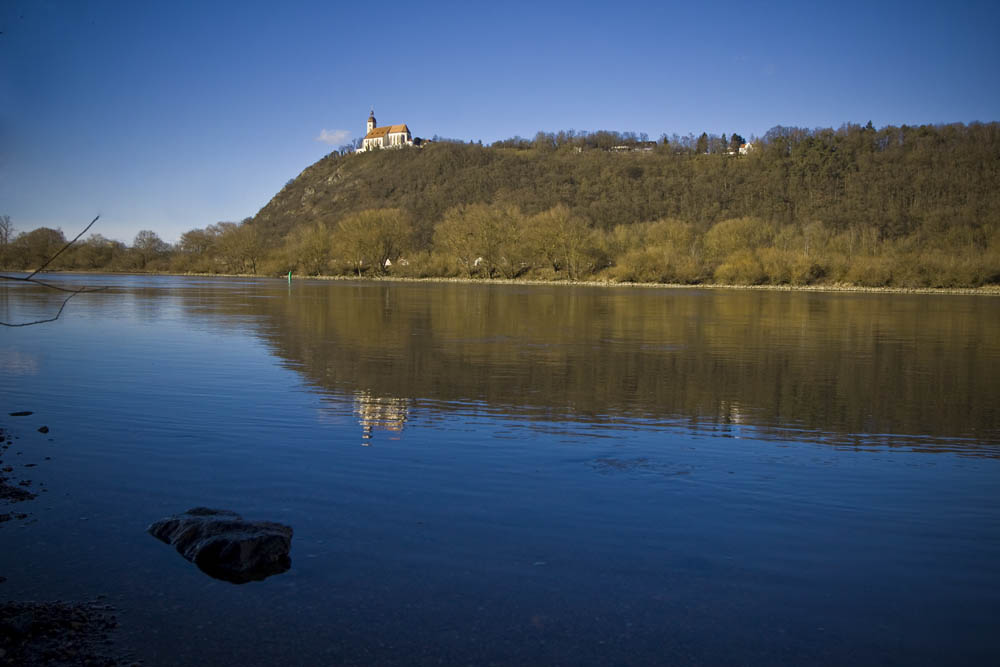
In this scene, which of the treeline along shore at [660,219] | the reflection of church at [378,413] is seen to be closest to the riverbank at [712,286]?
the treeline along shore at [660,219]

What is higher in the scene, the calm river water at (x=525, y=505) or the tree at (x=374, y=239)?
the tree at (x=374, y=239)

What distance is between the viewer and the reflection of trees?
41.1 feet

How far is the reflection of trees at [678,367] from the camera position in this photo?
12523 mm

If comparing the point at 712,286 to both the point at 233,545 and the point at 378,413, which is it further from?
the point at 233,545

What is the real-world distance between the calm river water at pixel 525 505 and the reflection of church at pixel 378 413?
0.25 feet

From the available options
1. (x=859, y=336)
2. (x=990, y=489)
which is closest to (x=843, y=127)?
(x=859, y=336)

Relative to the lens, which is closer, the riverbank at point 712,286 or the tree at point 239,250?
→ the riverbank at point 712,286

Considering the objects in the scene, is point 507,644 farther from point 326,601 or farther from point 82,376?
point 82,376

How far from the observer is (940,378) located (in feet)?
54.1

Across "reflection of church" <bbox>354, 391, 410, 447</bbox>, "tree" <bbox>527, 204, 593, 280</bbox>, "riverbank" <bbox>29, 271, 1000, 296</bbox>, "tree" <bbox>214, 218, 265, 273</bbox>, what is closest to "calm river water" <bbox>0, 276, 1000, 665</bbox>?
"reflection of church" <bbox>354, 391, 410, 447</bbox>

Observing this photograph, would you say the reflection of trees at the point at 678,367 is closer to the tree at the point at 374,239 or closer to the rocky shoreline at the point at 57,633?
the rocky shoreline at the point at 57,633

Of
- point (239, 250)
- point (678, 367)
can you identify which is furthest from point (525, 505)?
point (239, 250)

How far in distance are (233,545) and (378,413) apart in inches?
237

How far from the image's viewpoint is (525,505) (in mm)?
7574
